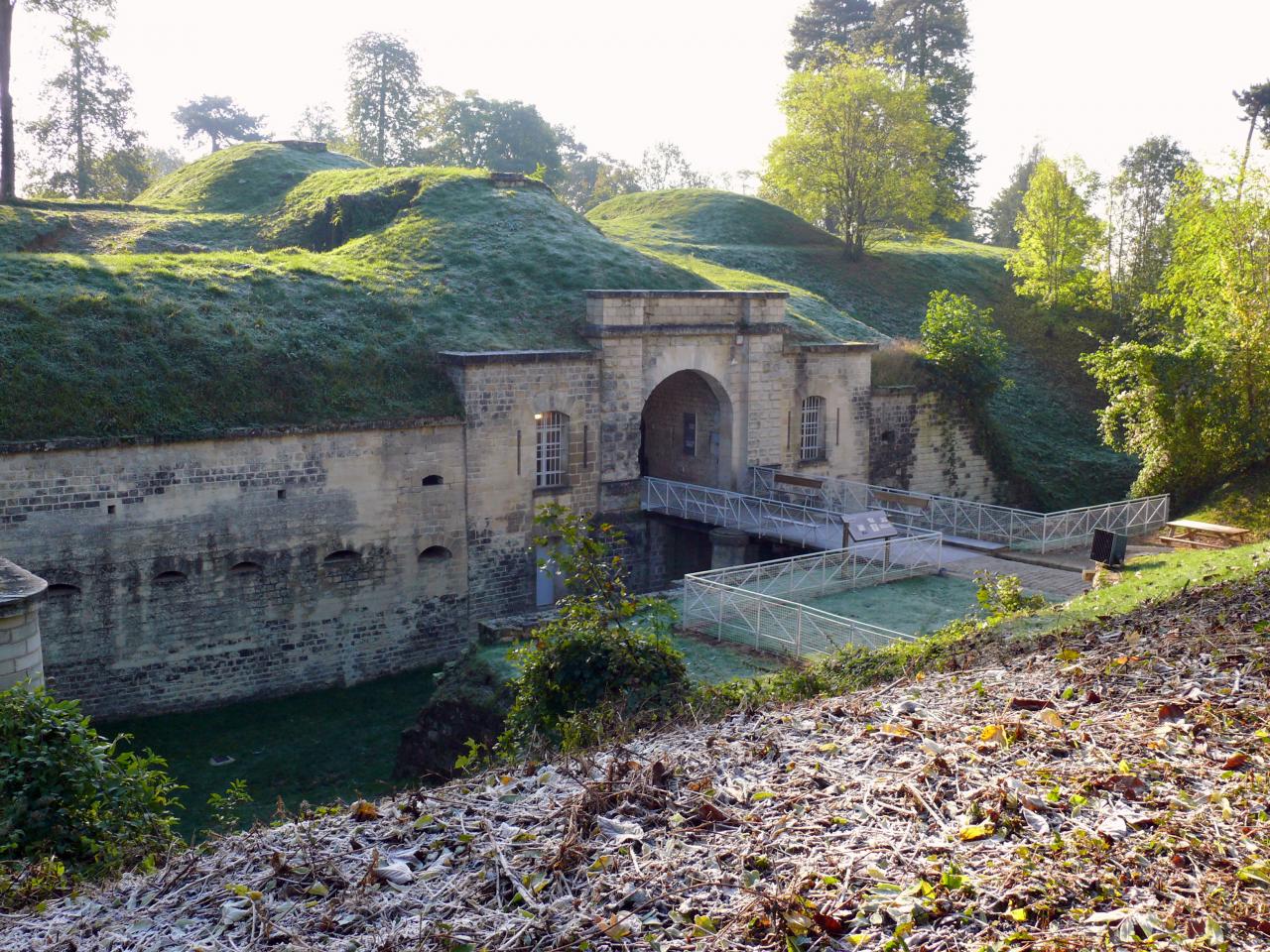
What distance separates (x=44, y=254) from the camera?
2227cm

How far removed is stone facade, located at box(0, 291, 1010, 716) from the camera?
58.1 ft

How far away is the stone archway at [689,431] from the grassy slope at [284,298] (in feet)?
9.77

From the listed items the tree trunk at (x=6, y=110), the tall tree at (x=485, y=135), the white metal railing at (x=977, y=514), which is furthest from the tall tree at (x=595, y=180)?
the white metal railing at (x=977, y=514)

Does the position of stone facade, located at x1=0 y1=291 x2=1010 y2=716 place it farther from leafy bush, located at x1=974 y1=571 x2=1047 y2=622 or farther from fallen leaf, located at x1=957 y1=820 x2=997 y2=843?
fallen leaf, located at x1=957 y1=820 x2=997 y2=843

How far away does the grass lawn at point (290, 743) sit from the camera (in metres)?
15.9

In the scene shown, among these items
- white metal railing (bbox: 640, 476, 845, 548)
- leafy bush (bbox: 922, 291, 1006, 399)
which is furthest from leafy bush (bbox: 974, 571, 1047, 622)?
leafy bush (bbox: 922, 291, 1006, 399)

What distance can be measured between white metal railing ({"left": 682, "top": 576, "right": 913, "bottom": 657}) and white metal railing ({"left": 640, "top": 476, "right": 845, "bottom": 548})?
4.50 m

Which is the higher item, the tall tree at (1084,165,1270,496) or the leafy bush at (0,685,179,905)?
the tall tree at (1084,165,1270,496)

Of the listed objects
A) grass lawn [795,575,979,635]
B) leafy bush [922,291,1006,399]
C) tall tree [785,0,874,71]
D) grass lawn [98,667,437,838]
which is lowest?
grass lawn [98,667,437,838]

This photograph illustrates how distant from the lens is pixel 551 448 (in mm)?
23234

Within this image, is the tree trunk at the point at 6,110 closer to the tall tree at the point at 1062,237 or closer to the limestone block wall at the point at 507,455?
the limestone block wall at the point at 507,455

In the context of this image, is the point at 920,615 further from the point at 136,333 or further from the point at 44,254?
the point at 44,254

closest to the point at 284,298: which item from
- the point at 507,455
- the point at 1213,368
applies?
the point at 507,455

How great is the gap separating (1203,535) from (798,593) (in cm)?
904
